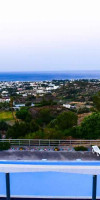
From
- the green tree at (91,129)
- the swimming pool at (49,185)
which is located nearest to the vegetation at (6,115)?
the green tree at (91,129)

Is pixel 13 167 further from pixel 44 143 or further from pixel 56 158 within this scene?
pixel 44 143

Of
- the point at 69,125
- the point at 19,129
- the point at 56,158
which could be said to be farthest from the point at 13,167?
the point at 69,125

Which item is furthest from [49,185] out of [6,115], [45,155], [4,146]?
[6,115]

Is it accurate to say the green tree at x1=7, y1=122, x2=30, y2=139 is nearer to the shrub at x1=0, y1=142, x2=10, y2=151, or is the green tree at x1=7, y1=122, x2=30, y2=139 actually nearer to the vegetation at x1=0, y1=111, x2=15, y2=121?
the shrub at x1=0, y1=142, x2=10, y2=151

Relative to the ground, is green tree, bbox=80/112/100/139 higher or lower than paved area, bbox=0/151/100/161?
higher

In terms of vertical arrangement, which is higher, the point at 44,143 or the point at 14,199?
the point at 14,199

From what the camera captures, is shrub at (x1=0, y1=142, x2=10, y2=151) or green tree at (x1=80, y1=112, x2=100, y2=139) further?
green tree at (x1=80, y1=112, x2=100, y2=139)

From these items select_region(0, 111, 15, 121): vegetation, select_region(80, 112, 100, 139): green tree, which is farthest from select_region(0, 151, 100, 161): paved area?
select_region(0, 111, 15, 121): vegetation

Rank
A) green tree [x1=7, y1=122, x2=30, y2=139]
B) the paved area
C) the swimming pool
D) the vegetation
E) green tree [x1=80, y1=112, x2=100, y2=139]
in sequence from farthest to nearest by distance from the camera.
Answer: the vegetation → green tree [x1=7, y1=122, x2=30, y2=139] → green tree [x1=80, y1=112, x2=100, y2=139] → the paved area → the swimming pool
